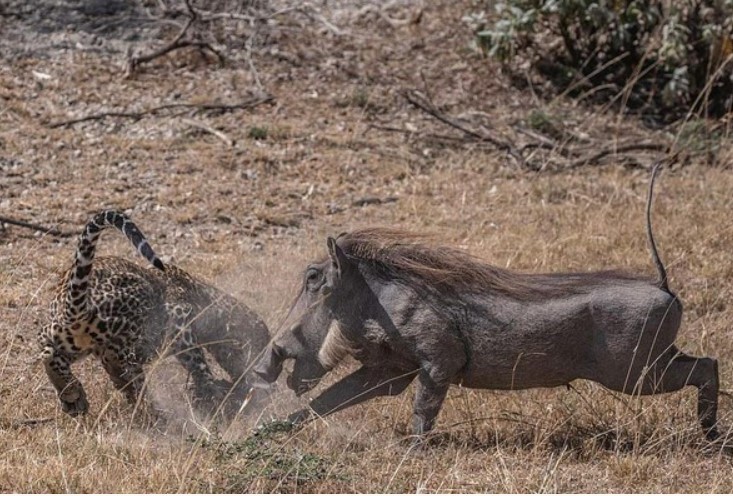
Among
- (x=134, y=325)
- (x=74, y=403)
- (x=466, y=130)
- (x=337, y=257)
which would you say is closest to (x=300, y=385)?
(x=337, y=257)

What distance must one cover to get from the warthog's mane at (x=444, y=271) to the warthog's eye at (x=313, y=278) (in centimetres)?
15

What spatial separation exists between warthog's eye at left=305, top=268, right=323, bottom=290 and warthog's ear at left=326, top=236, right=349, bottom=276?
0.14 meters

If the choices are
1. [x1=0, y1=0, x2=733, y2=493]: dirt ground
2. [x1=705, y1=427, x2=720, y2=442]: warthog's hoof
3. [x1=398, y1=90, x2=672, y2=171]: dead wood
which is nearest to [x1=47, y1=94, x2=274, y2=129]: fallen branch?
[x1=0, y1=0, x2=733, y2=493]: dirt ground

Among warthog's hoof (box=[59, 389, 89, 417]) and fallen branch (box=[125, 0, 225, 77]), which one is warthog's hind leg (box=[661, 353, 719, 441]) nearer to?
warthog's hoof (box=[59, 389, 89, 417])

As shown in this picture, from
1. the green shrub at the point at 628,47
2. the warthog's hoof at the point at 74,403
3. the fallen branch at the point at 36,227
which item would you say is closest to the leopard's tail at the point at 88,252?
the warthog's hoof at the point at 74,403

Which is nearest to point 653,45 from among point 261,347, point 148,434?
point 261,347

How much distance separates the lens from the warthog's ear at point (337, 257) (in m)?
5.52

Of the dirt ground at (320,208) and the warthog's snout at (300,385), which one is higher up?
the warthog's snout at (300,385)

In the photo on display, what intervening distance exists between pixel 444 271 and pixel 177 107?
493 centimetres

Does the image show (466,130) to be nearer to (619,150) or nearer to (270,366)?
(619,150)

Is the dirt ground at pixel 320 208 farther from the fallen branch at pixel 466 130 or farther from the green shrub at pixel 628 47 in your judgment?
the green shrub at pixel 628 47

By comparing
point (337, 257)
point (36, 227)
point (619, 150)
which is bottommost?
point (619, 150)

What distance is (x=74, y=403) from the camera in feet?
20.1

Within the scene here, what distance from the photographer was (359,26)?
11.6 metres
